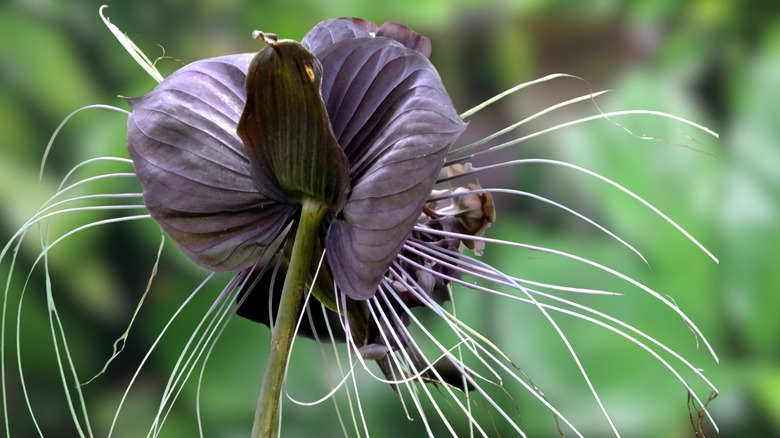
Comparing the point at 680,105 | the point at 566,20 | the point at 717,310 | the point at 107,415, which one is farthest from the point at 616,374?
the point at 107,415

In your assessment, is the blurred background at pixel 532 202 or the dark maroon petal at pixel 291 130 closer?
the dark maroon petal at pixel 291 130

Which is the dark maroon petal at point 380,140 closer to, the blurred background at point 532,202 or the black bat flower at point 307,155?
the black bat flower at point 307,155

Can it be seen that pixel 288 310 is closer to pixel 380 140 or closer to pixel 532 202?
pixel 380 140

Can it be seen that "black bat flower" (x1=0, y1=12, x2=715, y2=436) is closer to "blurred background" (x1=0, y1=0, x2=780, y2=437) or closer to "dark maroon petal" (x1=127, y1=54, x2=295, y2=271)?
"dark maroon petal" (x1=127, y1=54, x2=295, y2=271)

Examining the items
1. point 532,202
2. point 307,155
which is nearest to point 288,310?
point 307,155

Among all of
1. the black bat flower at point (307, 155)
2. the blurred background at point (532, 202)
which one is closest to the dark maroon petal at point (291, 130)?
the black bat flower at point (307, 155)

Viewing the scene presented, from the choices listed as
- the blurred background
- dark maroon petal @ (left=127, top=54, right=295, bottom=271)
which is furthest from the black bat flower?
the blurred background
